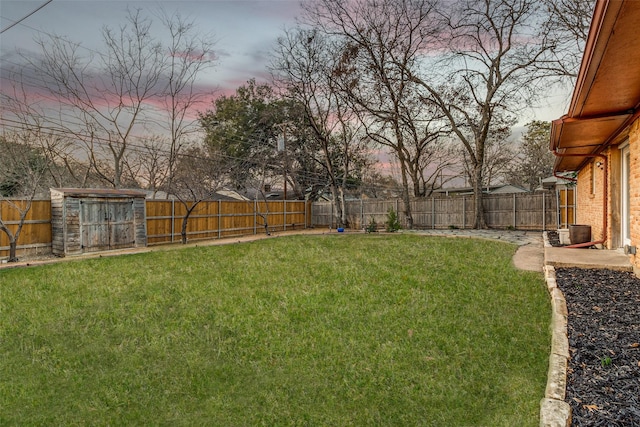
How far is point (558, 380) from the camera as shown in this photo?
242 centimetres

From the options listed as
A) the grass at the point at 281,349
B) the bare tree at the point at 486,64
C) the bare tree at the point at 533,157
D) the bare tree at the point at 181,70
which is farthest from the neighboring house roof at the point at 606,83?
the bare tree at the point at 533,157

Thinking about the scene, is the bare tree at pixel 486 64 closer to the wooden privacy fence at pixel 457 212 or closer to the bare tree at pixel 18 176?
the wooden privacy fence at pixel 457 212

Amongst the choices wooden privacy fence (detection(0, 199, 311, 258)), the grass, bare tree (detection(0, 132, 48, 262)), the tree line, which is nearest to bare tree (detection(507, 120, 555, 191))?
the tree line

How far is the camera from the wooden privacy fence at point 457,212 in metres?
15.3

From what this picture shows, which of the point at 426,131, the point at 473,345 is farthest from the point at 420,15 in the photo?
the point at 473,345

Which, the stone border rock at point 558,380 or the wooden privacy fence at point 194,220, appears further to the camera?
the wooden privacy fence at point 194,220

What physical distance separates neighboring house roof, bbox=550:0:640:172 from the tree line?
9.09 meters

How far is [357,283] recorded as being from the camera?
574cm

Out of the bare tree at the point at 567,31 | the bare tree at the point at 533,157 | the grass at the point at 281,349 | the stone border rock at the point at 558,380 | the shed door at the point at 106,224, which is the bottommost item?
the grass at the point at 281,349

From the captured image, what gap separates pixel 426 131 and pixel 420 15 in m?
6.21

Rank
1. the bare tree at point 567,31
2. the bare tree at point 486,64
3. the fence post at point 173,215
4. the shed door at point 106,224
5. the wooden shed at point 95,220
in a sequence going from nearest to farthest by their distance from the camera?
the wooden shed at point 95,220
the shed door at point 106,224
the bare tree at point 567,31
the fence post at point 173,215
the bare tree at point 486,64

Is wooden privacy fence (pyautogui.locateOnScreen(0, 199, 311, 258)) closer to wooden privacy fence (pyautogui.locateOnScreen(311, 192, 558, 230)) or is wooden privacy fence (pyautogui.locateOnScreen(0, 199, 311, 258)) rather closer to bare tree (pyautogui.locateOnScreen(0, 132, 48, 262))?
bare tree (pyautogui.locateOnScreen(0, 132, 48, 262))

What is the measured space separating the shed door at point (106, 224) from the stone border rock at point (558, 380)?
11941 mm

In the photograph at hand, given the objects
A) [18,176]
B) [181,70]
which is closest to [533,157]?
[181,70]
